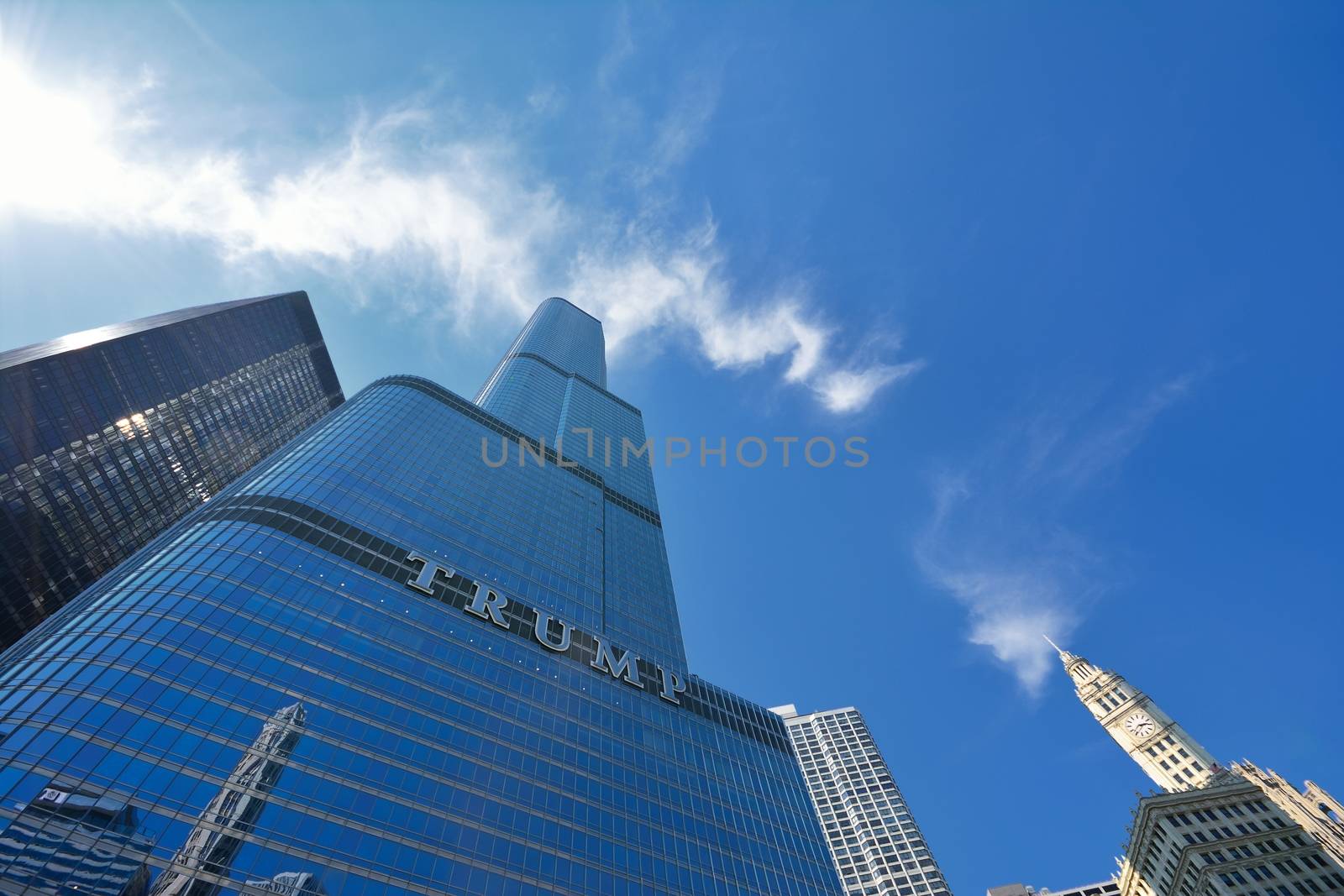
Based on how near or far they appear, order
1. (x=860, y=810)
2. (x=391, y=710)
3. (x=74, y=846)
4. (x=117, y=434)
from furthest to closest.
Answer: (x=860, y=810) < (x=117, y=434) < (x=391, y=710) < (x=74, y=846)

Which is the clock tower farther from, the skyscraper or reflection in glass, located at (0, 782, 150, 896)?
reflection in glass, located at (0, 782, 150, 896)

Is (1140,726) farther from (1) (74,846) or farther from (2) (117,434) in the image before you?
(2) (117,434)

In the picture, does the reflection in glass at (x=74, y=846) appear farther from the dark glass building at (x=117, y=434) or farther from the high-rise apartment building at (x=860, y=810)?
the dark glass building at (x=117, y=434)

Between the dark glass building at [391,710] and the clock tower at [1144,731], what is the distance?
266 feet

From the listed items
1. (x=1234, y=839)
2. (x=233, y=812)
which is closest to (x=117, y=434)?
(x=233, y=812)

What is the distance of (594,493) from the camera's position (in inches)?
4850

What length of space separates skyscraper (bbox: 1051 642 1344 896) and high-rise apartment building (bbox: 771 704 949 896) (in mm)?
32484

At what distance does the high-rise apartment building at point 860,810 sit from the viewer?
11881 cm

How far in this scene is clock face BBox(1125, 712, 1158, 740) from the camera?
5089 inches

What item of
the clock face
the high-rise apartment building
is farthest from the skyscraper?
the high-rise apartment building

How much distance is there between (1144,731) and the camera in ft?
427

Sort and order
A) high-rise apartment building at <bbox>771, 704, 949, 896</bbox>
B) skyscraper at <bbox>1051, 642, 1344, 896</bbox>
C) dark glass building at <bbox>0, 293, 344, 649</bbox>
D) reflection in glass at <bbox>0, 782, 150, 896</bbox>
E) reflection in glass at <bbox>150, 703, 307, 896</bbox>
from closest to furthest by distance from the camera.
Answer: reflection in glass at <bbox>0, 782, 150, 896</bbox>
reflection in glass at <bbox>150, 703, 307, 896</bbox>
skyscraper at <bbox>1051, 642, 1344, 896</bbox>
dark glass building at <bbox>0, 293, 344, 649</bbox>
high-rise apartment building at <bbox>771, 704, 949, 896</bbox>

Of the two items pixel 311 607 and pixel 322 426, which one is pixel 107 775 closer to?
pixel 311 607

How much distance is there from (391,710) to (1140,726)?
459 feet
